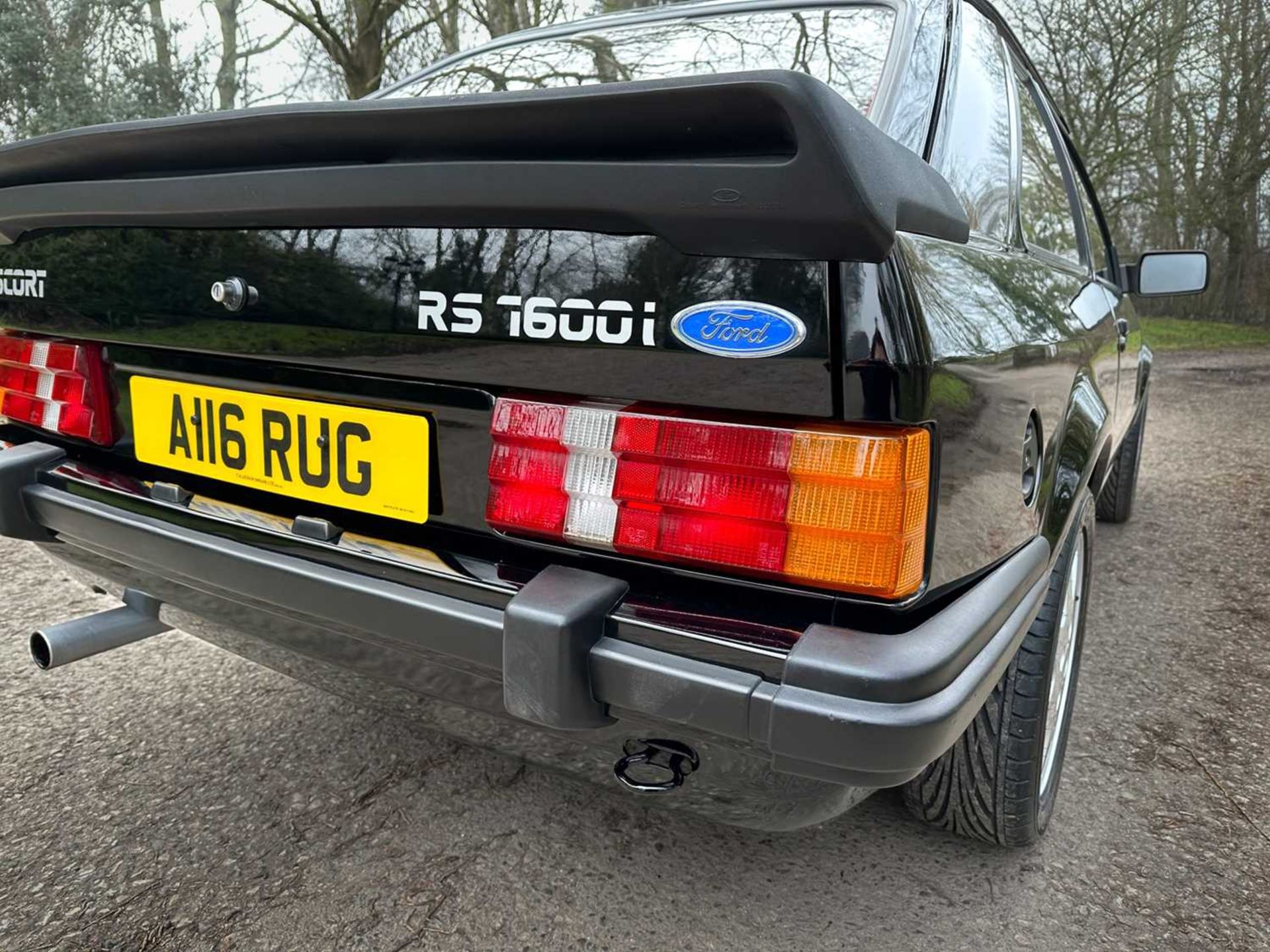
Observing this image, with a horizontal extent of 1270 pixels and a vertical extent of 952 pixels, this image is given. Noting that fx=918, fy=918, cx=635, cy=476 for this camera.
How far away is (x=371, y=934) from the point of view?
5.33 ft

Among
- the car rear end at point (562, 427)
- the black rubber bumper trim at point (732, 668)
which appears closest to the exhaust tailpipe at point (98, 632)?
the car rear end at point (562, 427)

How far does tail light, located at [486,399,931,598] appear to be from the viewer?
3.62 ft

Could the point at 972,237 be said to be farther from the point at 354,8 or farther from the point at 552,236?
the point at 354,8

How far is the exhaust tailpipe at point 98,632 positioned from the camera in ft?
5.71

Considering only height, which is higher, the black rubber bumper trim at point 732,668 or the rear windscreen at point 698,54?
the rear windscreen at point 698,54

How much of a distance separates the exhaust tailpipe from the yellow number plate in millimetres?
381

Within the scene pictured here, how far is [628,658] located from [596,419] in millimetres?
314

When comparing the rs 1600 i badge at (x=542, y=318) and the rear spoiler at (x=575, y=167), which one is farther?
the rs 1600 i badge at (x=542, y=318)

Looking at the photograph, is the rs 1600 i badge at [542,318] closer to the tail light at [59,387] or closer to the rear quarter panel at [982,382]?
the rear quarter panel at [982,382]

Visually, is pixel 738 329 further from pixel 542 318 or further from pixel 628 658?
pixel 628 658

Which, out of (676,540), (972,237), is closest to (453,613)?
(676,540)

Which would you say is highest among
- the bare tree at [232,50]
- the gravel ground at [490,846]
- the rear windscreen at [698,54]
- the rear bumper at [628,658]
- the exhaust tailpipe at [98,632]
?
the bare tree at [232,50]

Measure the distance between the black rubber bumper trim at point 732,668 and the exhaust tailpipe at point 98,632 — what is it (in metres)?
0.58

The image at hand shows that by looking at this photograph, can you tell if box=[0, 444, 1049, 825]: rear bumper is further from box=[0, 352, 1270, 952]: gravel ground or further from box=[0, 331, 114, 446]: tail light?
box=[0, 352, 1270, 952]: gravel ground
